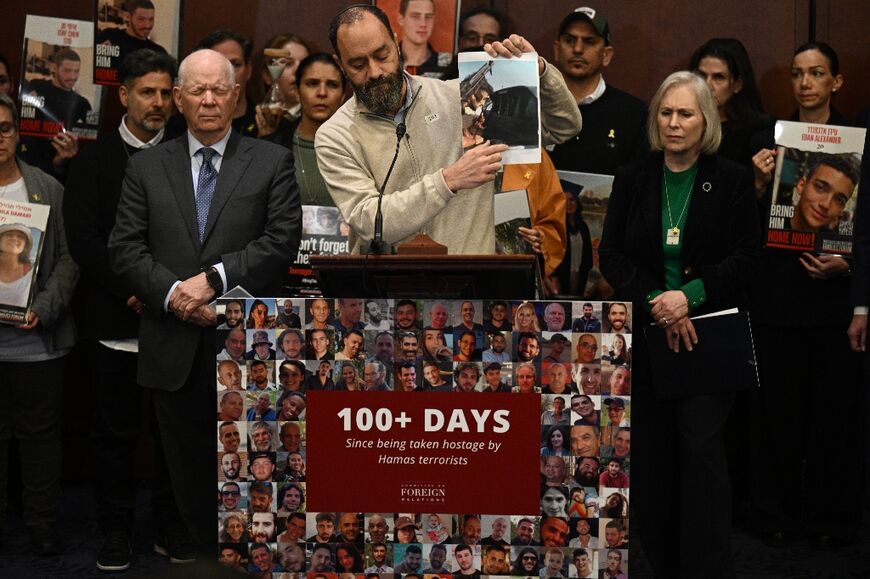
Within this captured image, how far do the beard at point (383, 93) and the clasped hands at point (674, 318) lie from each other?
1074 millimetres

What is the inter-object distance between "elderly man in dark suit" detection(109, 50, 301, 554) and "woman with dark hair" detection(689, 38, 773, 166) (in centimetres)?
210

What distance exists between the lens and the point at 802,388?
509cm

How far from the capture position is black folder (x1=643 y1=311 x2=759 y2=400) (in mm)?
3943

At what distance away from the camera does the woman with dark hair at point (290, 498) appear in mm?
3072

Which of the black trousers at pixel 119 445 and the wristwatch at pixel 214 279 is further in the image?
the black trousers at pixel 119 445

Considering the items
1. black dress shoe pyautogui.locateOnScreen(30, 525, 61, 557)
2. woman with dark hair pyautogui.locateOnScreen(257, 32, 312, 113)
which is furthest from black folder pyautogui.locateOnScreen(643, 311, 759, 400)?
black dress shoe pyautogui.locateOnScreen(30, 525, 61, 557)

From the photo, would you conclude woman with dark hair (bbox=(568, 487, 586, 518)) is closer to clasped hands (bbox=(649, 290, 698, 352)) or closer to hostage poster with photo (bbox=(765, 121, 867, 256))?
clasped hands (bbox=(649, 290, 698, 352))

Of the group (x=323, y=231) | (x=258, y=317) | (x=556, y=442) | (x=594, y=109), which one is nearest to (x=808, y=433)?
(x=594, y=109)

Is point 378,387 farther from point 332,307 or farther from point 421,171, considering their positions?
point 421,171

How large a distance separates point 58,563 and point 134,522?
589 mm

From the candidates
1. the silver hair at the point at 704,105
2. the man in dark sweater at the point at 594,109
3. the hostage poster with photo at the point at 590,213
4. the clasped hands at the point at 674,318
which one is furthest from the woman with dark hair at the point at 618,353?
the man in dark sweater at the point at 594,109

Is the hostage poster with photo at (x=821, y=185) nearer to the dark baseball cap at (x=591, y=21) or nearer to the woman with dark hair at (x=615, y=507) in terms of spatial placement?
the dark baseball cap at (x=591, y=21)

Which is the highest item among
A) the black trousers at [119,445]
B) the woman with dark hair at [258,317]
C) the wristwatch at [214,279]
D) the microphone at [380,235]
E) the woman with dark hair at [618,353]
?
the microphone at [380,235]

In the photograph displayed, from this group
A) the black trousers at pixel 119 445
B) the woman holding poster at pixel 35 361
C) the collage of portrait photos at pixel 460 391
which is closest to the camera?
the collage of portrait photos at pixel 460 391
